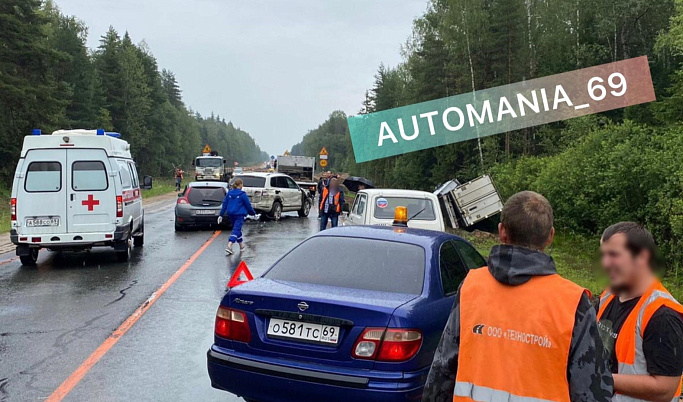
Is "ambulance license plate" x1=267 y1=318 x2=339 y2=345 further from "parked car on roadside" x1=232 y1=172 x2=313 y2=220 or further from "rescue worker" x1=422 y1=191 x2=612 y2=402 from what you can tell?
A: "parked car on roadside" x1=232 y1=172 x2=313 y2=220

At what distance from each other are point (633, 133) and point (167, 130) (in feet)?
258

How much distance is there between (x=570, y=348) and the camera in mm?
2244

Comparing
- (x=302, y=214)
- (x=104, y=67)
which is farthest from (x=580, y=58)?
(x=104, y=67)

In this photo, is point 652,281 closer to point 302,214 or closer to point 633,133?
point 633,133

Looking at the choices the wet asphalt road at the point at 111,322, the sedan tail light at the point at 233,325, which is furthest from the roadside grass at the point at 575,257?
the wet asphalt road at the point at 111,322

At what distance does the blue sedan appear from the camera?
4301mm

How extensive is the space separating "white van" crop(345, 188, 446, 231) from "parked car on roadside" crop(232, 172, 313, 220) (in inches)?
509

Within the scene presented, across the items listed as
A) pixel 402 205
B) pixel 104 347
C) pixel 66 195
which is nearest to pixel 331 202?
pixel 402 205

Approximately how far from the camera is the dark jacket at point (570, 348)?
7.34 feet

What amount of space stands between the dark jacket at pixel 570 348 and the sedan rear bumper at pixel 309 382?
5.68ft

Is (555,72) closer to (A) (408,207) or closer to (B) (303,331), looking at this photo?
(A) (408,207)

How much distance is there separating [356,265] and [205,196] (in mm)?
16122

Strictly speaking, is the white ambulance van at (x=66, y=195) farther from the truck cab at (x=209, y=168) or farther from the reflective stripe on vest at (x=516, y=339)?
the truck cab at (x=209, y=168)

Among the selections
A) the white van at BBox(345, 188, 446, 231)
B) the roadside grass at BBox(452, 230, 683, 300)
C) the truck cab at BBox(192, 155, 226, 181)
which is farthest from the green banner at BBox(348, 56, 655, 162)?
the white van at BBox(345, 188, 446, 231)
